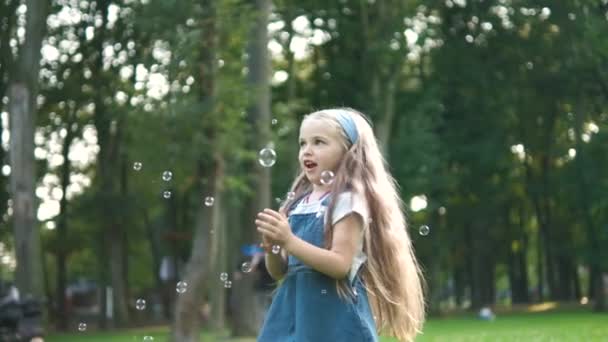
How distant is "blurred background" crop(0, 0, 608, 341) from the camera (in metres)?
24.4

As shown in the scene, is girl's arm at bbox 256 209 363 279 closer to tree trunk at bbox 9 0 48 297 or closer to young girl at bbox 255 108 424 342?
young girl at bbox 255 108 424 342

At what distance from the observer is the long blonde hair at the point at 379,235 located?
18.6 feet

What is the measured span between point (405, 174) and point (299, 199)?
33.0 meters

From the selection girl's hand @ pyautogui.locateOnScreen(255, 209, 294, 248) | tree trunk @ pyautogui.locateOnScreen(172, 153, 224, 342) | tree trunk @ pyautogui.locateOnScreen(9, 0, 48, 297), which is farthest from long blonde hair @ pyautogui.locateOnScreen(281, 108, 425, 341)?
tree trunk @ pyautogui.locateOnScreen(9, 0, 48, 297)

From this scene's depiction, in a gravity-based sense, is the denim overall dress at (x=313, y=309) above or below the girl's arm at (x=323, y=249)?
below

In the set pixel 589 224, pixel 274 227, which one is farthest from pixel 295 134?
pixel 274 227

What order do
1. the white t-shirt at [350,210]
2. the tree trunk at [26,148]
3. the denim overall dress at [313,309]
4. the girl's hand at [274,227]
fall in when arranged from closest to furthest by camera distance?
the girl's hand at [274,227], the denim overall dress at [313,309], the white t-shirt at [350,210], the tree trunk at [26,148]

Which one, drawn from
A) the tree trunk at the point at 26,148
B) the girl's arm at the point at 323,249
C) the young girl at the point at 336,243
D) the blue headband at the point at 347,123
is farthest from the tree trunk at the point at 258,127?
the girl's arm at the point at 323,249

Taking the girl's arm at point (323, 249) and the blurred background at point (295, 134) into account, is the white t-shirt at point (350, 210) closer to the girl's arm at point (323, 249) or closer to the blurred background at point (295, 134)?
the girl's arm at point (323, 249)

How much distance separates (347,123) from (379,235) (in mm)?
485

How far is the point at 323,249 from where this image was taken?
5500 mm

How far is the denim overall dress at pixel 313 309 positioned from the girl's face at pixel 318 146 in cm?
16

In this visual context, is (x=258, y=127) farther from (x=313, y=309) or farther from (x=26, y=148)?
(x=313, y=309)

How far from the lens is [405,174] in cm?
3881
